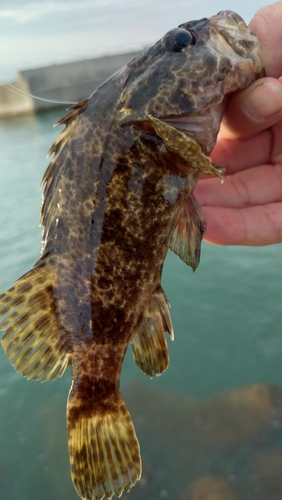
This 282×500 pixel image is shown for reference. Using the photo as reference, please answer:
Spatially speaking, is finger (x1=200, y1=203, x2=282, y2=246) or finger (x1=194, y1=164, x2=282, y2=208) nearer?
finger (x1=200, y1=203, x2=282, y2=246)

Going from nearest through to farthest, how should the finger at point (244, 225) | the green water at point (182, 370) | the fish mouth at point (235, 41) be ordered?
the fish mouth at point (235, 41) → the finger at point (244, 225) → the green water at point (182, 370)

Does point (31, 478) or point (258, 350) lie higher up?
point (31, 478)

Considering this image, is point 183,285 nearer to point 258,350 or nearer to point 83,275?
point 258,350

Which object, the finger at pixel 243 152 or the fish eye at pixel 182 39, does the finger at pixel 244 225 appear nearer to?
the finger at pixel 243 152

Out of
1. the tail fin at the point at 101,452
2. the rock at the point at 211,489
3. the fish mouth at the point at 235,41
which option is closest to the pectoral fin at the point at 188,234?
the fish mouth at the point at 235,41

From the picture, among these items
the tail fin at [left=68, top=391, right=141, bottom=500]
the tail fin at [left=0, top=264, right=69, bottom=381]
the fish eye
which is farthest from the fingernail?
the tail fin at [left=68, top=391, right=141, bottom=500]

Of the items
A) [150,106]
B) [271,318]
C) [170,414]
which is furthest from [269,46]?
[271,318]

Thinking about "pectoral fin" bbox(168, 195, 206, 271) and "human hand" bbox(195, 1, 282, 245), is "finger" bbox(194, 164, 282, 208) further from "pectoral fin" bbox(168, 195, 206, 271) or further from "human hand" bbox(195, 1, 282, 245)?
"pectoral fin" bbox(168, 195, 206, 271)
